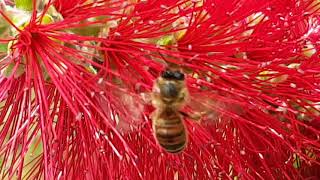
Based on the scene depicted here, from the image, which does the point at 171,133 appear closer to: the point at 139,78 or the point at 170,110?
the point at 170,110

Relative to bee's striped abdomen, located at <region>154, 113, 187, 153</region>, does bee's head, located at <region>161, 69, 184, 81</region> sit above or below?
above

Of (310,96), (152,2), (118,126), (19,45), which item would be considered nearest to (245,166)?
(310,96)

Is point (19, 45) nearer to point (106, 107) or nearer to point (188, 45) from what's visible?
point (106, 107)

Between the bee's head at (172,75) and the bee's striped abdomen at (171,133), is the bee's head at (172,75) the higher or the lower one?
the higher one

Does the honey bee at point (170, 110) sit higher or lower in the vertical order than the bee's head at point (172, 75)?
lower

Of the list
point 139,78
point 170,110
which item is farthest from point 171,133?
point 139,78
